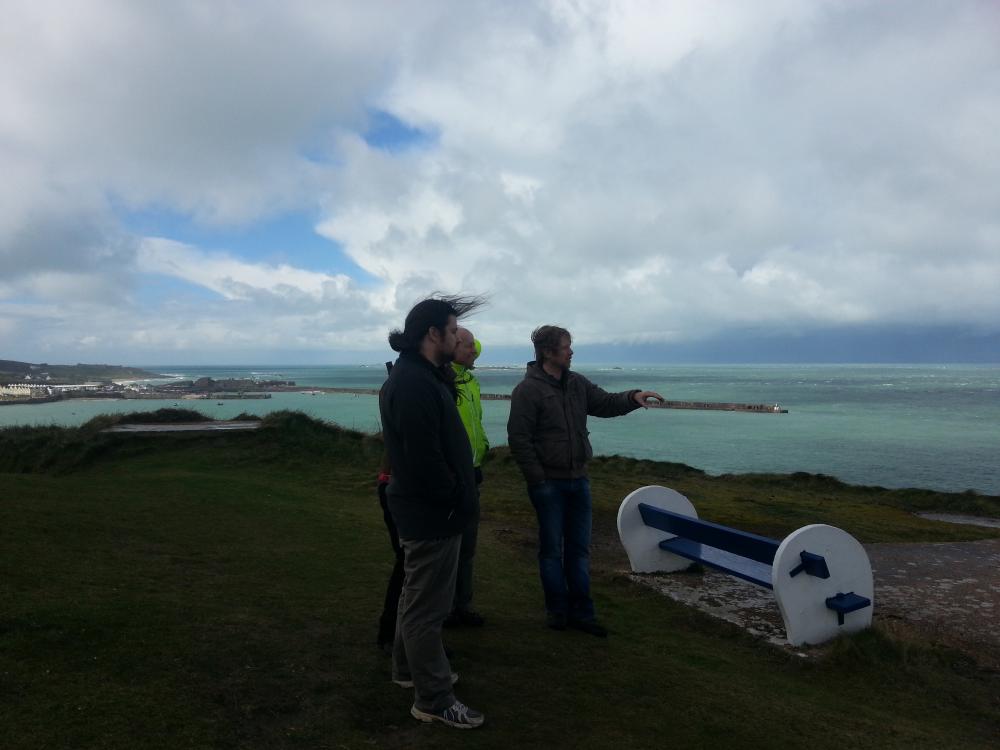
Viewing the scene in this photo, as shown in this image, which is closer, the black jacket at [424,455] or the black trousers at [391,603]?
the black jacket at [424,455]

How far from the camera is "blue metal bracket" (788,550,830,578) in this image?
489 cm

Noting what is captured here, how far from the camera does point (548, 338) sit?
473cm

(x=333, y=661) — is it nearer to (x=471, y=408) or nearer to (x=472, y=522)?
(x=472, y=522)

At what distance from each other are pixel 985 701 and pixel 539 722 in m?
3.04

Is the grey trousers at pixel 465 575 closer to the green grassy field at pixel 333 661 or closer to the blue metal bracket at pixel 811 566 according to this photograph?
the green grassy field at pixel 333 661

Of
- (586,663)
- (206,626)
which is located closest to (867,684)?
(586,663)

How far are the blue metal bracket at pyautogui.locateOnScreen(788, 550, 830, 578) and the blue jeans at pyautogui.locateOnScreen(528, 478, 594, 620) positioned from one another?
1531mm

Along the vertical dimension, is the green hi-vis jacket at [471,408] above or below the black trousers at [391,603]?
above

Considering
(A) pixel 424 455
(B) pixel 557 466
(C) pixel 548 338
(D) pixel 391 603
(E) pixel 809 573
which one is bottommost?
(E) pixel 809 573

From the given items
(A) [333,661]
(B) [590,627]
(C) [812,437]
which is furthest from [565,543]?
(C) [812,437]

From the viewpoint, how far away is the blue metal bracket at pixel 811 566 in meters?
4.89

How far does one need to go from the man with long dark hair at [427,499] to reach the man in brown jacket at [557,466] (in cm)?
139

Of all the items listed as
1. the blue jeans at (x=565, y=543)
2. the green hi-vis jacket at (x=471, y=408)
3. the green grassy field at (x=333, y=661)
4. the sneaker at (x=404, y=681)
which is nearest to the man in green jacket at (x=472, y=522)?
the green hi-vis jacket at (x=471, y=408)

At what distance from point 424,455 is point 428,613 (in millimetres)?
769
